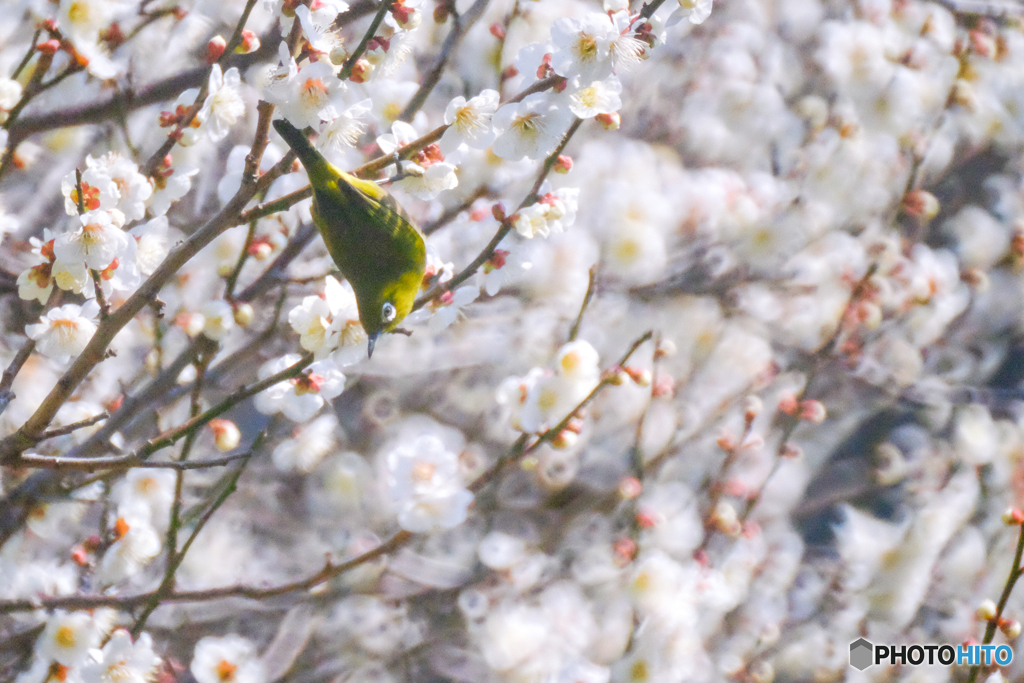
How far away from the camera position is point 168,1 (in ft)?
3.58

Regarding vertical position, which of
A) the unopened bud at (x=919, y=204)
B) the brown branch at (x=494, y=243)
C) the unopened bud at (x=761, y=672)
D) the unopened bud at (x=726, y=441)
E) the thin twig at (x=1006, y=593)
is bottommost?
the unopened bud at (x=761, y=672)

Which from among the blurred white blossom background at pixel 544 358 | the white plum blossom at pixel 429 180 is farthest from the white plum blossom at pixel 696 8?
the white plum blossom at pixel 429 180

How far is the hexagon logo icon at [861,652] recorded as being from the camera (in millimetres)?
1352

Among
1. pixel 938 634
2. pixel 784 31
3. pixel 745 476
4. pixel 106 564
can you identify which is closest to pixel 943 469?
pixel 938 634

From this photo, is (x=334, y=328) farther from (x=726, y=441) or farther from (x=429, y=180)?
(x=726, y=441)

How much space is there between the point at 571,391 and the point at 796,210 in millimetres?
909

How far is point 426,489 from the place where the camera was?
0.88 metres

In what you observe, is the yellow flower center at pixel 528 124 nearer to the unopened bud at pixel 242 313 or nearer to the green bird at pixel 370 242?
the green bird at pixel 370 242

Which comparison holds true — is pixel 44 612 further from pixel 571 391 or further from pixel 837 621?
pixel 837 621

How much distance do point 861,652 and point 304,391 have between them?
1.29 metres

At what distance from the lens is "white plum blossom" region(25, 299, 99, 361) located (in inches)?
24.6

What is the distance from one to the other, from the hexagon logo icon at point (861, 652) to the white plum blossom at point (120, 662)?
129cm

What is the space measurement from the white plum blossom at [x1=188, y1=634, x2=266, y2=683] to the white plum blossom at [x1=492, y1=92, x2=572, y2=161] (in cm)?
79

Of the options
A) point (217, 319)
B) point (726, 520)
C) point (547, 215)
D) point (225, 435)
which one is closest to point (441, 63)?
point (547, 215)
